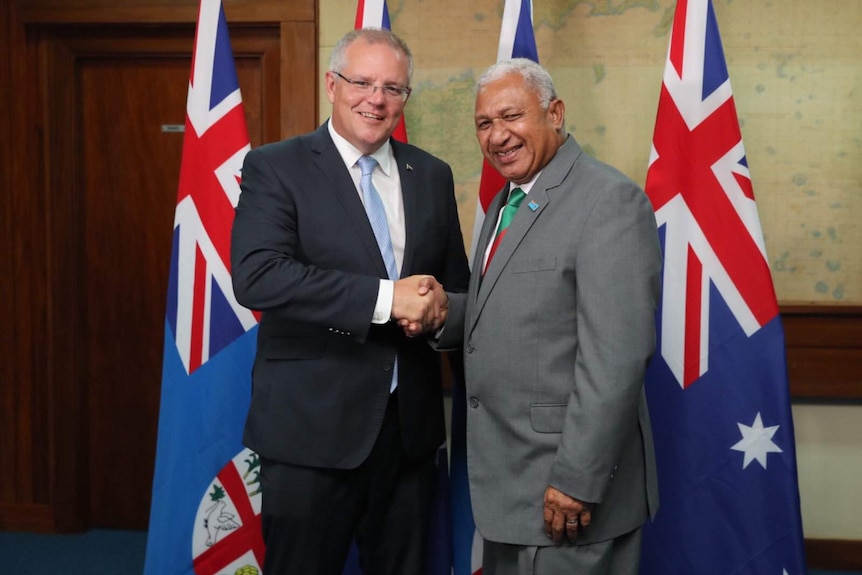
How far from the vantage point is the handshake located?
1.65 metres

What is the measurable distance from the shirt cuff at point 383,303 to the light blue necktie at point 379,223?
0.12 m

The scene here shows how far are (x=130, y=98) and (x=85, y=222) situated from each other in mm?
497

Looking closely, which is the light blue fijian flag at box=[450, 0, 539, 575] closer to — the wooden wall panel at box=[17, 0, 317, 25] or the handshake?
the handshake

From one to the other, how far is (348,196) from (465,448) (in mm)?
839

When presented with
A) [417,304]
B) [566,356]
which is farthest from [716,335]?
[417,304]

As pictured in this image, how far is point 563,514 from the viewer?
1.51m

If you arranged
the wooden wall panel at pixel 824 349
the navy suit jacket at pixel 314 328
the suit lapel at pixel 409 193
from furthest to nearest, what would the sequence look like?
the wooden wall panel at pixel 824 349 → the suit lapel at pixel 409 193 → the navy suit jacket at pixel 314 328

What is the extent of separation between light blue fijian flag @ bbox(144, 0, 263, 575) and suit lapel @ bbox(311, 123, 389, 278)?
0.68m

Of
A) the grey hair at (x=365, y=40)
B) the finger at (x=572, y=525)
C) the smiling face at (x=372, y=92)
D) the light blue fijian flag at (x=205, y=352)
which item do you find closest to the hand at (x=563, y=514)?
the finger at (x=572, y=525)

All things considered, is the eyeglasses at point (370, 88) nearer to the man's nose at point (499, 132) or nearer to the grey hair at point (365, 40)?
the grey hair at point (365, 40)

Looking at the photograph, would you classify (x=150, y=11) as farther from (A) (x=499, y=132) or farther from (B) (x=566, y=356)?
(B) (x=566, y=356)

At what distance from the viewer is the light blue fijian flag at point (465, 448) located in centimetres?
236

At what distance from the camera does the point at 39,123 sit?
3.01 m

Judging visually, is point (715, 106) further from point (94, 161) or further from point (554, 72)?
point (94, 161)
